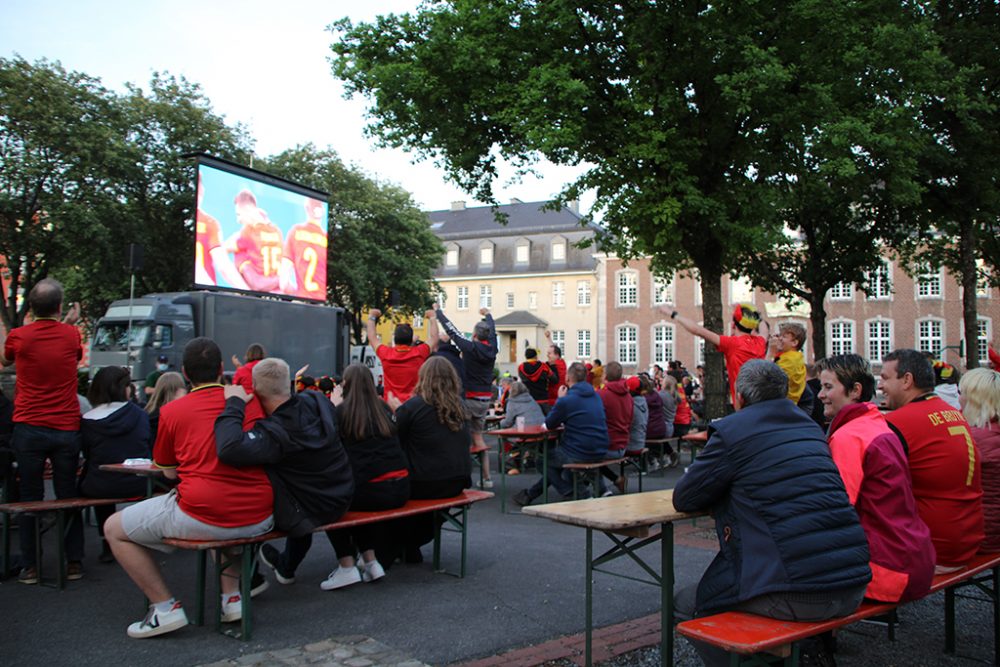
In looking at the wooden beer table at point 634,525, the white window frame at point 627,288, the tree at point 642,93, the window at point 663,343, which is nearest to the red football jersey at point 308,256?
the tree at point 642,93

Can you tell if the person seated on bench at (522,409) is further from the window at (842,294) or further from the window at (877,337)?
the window at (877,337)

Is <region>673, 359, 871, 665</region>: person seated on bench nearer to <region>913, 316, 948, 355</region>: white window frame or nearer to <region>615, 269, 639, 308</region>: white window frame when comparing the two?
<region>913, 316, 948, 355</region>: white window frame

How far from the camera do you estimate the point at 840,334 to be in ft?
165

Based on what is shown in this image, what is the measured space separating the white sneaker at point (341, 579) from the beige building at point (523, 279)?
52.3 meters

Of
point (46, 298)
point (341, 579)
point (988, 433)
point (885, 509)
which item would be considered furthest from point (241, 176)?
point (885, 509)

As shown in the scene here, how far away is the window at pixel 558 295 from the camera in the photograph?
61.0 m

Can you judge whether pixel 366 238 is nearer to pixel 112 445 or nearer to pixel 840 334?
pixel 840 334

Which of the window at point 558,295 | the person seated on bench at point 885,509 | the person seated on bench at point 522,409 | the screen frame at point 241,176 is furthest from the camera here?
the window at point 558,295

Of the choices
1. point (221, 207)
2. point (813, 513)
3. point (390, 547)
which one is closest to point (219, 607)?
point (390, 547)

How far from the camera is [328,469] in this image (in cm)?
A: 515

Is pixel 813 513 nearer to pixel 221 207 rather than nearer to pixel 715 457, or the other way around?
pixel 715 457

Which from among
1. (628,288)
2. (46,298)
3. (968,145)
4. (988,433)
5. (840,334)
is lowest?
(988,433)

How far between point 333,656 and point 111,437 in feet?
9.68

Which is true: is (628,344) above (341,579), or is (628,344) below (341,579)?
above
